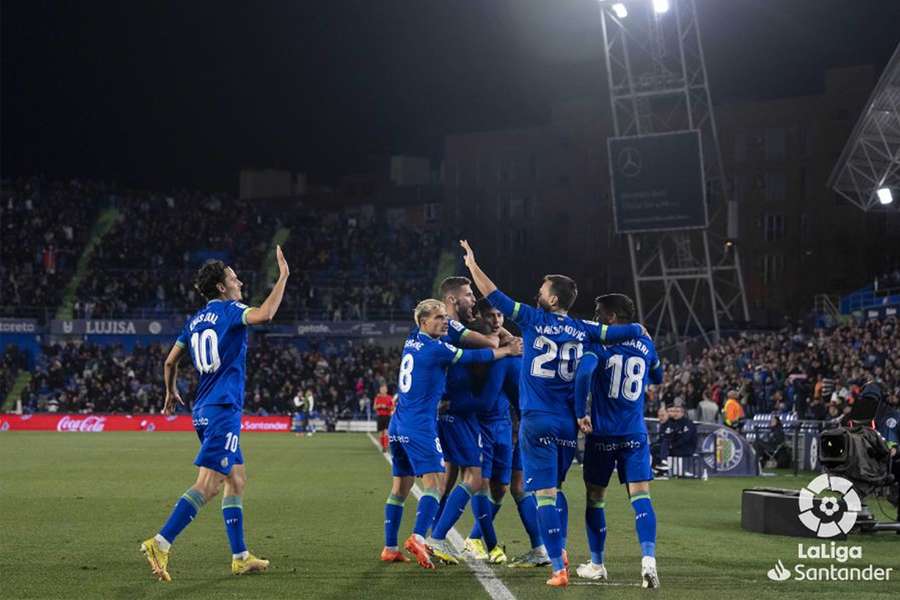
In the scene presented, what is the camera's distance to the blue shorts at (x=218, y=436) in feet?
32.0

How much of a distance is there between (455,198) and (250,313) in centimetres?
6935

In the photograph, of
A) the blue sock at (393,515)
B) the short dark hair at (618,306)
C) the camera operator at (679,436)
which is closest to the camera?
the short dark hair at (618,306)

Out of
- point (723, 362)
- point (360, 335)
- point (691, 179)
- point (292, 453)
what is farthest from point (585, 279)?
point (292, 453)

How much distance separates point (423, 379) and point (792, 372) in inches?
1085

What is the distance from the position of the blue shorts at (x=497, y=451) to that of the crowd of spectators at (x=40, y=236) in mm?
50434

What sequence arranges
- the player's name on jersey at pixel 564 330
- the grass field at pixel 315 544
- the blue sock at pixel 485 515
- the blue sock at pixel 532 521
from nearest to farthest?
the grass field at pixel 315 544
the player's name on jersey at pixel 564 330
the blue sock at pixel 532 521
the blue sock at pixel 485 515

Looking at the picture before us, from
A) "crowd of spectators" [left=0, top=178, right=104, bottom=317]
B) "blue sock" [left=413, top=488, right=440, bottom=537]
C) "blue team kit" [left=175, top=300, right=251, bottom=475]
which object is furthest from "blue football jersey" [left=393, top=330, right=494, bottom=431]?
"crowd of spectators" [left=0, top=178, right=104, bottom=317]

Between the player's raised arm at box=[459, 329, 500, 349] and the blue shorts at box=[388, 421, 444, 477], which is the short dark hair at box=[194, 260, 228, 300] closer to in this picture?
the blue shorts at box=[388, 421, 444, 477]

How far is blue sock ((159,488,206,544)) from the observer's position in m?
9.62

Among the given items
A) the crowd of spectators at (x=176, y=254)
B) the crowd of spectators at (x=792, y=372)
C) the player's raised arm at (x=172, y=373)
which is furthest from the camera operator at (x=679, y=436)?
the crowd of spectators at (x=176, y=254)

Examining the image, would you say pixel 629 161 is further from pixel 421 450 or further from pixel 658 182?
pixel 421 450

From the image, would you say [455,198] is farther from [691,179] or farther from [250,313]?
[250,313]

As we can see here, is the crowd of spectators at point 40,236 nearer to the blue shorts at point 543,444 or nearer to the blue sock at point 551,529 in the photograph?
the blue shorts at point 543,444

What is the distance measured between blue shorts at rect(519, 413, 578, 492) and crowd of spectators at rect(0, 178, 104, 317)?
2042 inches
